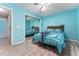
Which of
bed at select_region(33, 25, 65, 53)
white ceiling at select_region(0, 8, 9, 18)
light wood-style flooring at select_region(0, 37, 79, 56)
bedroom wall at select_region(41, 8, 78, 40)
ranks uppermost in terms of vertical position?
white ceiling at select_region(0, 8, 9, 18)

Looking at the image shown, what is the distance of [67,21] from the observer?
1208 mm

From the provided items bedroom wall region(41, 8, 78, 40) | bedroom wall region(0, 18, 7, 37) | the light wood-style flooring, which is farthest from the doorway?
bedroom wall region(41, 8, 78, 40)

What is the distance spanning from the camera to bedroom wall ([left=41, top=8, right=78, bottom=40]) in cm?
117

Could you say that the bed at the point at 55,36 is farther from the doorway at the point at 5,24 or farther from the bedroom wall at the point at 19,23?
the doorway at the point at 5,24

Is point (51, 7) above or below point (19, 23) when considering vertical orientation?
above

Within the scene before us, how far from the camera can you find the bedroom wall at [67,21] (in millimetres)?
1173

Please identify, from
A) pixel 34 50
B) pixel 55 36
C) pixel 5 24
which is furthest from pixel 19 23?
pixel 55 36

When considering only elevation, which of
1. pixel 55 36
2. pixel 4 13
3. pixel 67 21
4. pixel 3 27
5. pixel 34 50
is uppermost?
pixel 4 13

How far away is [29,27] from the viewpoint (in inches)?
49.6

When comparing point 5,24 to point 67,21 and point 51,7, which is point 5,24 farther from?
point 67,21

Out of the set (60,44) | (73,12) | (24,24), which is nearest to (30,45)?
(24,24)

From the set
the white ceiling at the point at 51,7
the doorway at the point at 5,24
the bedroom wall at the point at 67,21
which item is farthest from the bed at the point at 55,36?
the doorway at the point at 5,24

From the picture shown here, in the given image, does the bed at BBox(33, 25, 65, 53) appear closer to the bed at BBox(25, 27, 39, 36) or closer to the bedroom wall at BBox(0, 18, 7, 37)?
the bed at BBox(25, 27, 39, 36)

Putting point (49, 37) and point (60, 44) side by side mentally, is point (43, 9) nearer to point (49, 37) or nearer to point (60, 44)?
point (49, 37)
